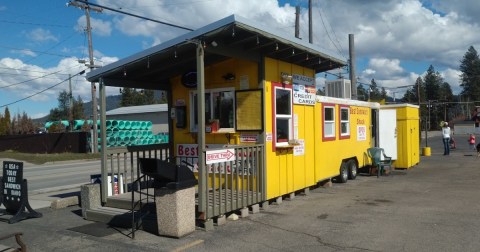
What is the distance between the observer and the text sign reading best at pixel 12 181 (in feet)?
28.6

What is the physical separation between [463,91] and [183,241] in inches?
5364

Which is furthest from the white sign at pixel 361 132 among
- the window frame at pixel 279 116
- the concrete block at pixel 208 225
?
the concrete block at pixel 208 225

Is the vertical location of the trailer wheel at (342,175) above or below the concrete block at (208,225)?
above

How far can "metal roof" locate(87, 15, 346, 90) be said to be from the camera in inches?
295

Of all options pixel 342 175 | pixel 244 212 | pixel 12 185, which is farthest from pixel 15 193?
pixel 342 175

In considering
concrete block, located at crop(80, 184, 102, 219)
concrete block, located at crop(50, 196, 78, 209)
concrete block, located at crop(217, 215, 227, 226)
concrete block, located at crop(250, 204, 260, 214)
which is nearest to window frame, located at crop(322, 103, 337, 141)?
concrete block, located at crop(250, 204, 260, 214)

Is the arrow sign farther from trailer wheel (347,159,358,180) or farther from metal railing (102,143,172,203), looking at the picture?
trailer wheel (347,159,358,180)

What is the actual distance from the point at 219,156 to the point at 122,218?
2.09m

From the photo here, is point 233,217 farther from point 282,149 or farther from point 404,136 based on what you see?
point 404,136

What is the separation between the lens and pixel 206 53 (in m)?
8.80

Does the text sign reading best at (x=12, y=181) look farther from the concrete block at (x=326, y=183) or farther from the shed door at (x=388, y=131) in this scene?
the shed door at (x=388, y=131)

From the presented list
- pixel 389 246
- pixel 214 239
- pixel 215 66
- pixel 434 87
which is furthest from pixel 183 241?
pixel 434 87

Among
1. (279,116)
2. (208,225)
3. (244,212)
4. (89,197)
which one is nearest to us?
(208,225)

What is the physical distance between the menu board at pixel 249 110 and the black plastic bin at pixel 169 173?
7.88 ft
